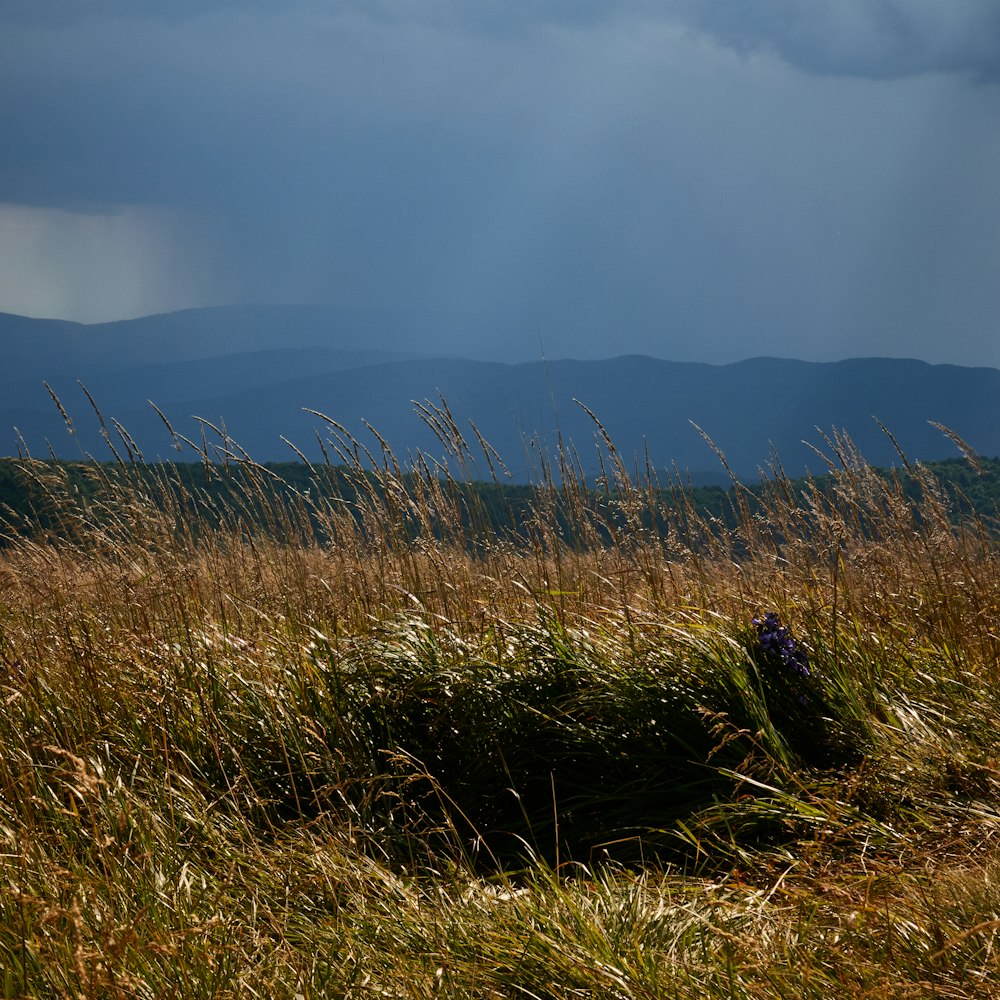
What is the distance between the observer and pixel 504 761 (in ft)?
9.85

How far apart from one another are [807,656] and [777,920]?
4.70 ft

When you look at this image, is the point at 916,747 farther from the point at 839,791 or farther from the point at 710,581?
the point at 710,581

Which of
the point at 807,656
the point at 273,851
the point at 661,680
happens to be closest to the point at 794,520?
the point at 807,656

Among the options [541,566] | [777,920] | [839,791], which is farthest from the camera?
[541,566]

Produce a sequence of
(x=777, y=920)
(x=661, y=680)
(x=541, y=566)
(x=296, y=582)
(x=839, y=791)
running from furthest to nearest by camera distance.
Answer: (x=296, y=582) → (x=541, y=566) → (x=661, y=680) → (x=839, y=791) → (x=777, y=920)

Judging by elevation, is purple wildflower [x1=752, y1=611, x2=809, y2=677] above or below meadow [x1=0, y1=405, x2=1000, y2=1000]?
above

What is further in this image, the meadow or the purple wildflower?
the purple wildflower

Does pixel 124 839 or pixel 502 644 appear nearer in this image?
pixel 124 839

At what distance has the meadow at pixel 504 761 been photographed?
212cm

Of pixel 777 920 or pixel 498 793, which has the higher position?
pixel 777 920

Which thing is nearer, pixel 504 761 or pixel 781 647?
pixel 504 761

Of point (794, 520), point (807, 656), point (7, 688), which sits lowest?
point (7, 688)

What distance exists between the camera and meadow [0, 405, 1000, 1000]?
2117 millimetres

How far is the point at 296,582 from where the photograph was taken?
494 centimetres
